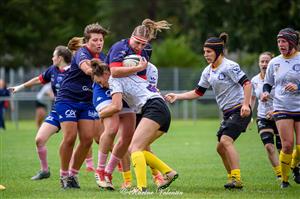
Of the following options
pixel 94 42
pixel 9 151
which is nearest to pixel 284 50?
pixel 94 42

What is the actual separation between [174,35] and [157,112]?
48.0 m

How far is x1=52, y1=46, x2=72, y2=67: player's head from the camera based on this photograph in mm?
12602

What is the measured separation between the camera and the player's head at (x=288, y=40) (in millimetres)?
10781

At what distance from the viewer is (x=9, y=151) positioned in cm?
1845

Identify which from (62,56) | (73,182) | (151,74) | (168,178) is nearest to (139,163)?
(168,178)

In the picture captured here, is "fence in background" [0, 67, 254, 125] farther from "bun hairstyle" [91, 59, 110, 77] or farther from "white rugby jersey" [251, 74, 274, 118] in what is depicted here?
"bun hairstyle" [91, 59, 110, 77]

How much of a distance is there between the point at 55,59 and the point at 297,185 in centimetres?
434

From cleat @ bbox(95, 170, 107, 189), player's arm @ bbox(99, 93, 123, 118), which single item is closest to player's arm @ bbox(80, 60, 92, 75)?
player's arm @ bbox(99, 93, 123, 118)

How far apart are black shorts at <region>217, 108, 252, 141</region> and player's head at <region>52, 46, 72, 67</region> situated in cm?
290

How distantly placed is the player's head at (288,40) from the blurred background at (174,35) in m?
20.8

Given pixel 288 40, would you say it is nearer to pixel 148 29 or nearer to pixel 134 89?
pixel 148 29

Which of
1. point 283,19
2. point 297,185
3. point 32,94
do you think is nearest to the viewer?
point 297,185

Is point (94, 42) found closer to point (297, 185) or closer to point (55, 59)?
point (55, 59)

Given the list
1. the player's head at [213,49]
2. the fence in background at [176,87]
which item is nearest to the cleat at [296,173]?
the player's head at [213,49]
